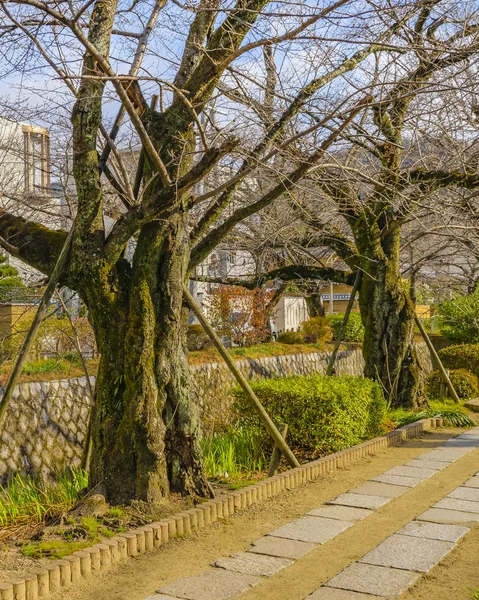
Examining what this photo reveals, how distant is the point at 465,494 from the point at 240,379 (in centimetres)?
250

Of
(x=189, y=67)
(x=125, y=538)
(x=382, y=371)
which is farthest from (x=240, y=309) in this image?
(x=125, y=538)

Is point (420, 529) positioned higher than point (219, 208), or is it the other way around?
point (219, 208)

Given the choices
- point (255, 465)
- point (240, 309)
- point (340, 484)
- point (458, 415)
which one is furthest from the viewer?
point (240, 309)

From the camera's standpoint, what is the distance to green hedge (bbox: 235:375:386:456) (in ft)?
29.0

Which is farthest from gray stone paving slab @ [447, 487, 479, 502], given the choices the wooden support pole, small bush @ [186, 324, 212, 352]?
small bush @ [186, 324, 212, 352]

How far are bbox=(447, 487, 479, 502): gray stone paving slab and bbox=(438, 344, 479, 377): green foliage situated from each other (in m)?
8.96

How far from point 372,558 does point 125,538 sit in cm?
180

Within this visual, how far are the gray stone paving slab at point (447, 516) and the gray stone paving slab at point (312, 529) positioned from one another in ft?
2.35

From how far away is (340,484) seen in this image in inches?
300

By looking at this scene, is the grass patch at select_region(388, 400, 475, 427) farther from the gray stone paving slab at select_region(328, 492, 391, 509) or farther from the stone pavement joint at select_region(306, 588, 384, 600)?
the stone pavement joint at select_region(306, 588, 384, 600)

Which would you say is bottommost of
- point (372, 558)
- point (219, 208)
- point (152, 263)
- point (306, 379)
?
point (372, 558)

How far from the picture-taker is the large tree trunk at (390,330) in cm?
1212

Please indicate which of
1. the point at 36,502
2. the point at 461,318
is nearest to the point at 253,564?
the point at 36,502

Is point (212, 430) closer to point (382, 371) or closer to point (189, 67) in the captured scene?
point (382, 371)
